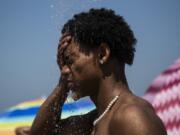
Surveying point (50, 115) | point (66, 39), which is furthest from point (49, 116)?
point (66, 39)

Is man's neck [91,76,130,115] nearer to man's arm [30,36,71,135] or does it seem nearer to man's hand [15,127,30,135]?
man's arm [30,36,71,135]

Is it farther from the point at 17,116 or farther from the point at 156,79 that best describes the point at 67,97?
the point at 17,116

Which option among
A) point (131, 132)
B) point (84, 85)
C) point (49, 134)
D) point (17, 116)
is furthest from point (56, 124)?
point (17, 116)

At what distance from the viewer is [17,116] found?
17.2ft

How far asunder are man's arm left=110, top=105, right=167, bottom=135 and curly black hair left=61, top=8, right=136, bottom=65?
0.37m

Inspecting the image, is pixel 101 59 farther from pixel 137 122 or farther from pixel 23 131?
pixel 23 131

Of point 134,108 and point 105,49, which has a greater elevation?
point 105,49

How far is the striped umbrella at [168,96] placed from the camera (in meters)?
3.85

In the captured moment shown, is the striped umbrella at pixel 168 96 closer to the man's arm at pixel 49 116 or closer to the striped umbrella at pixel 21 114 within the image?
the striped umbrella at pixel 21 114

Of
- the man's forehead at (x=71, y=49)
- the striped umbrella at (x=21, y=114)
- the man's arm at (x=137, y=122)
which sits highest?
the striped umbrella at (x=21, y=114)

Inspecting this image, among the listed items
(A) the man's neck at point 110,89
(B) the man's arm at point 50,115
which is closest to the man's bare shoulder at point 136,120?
(A) the man's neck at point 110,89

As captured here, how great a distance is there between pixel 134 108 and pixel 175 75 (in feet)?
7.71

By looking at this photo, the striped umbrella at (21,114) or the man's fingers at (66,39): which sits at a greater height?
the striped umbrella at (21,114)

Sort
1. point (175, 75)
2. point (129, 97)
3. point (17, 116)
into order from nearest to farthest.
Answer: point (129, 97) → point (175, 75) → point (17, 116)
